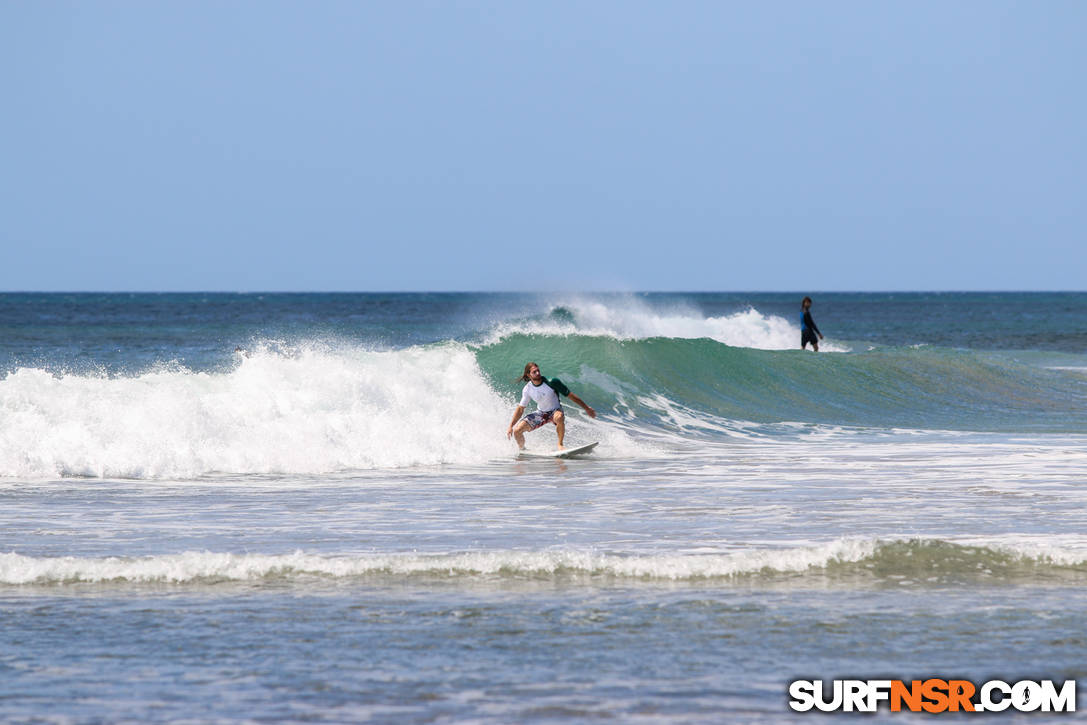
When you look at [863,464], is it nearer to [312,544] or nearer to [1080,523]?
[1080,523]

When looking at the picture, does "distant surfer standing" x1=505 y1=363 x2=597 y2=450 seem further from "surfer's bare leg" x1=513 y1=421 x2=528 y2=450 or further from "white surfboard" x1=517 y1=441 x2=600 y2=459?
"white surfboard" x1=517 y1=441 x2=600 y2=459

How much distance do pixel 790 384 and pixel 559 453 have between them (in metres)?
11.2

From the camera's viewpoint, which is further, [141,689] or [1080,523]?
[1080,523]

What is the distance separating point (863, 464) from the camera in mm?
15281

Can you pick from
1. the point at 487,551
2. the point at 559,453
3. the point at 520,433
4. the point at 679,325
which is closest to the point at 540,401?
the point at 520,433

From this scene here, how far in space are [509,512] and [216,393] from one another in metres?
7.74

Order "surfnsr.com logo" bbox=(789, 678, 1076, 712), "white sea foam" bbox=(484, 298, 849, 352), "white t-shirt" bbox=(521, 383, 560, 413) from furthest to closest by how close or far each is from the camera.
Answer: "white sea foam" bbox=(484, 298, 849, 352), "white t-shirt" bbox=(521, 383, 560, 413), "surfnsr.com logo" bbox=(789, 678, 1076, 712)

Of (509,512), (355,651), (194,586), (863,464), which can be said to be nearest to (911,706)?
(355,651)

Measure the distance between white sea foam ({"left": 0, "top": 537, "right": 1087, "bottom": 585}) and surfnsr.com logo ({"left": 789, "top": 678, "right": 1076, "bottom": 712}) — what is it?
253cm

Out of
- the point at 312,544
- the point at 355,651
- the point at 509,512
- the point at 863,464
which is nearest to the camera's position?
the point at 355,651

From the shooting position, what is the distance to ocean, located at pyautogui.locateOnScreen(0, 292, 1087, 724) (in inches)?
251

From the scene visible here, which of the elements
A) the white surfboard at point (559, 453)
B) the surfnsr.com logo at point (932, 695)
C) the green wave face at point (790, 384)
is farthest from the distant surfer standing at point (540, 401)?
the surfnsr.com logo at point (932, 695)

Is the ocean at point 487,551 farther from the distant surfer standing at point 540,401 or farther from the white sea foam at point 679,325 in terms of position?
the white sea foam at point 679,325

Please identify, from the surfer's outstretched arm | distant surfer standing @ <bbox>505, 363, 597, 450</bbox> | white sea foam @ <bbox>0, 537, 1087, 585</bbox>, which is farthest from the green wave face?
white sea foam @ <bbox>0, 537, 1087, 585</bbox>
